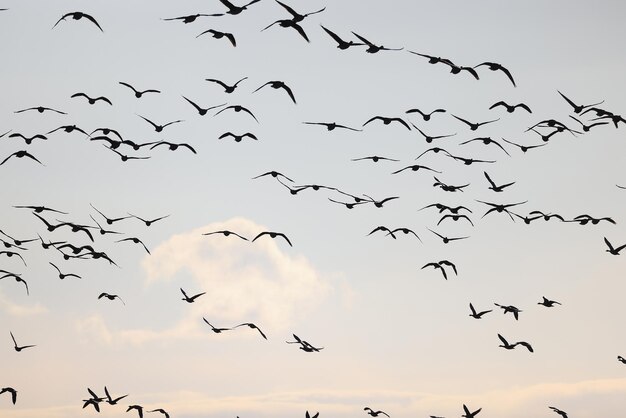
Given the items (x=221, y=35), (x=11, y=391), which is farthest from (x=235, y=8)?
(x=11, y=391)

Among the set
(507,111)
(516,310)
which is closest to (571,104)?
(507,111)

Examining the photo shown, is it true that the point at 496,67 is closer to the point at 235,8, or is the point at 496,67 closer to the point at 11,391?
the point at 235,8

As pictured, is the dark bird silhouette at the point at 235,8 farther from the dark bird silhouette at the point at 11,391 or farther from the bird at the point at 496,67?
the dark bird silhouette at the point at 11,391

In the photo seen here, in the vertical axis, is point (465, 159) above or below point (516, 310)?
above

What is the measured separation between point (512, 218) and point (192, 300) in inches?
851

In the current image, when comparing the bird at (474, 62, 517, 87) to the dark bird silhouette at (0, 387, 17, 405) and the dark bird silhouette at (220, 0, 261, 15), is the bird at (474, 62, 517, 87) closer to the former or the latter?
the dark bird silhouette at (220, 0, 261, 15)

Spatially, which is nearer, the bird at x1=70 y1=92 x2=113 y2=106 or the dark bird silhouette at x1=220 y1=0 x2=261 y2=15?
the dark bird silhouette at x1=220 y1=0 x2=261 y2=15

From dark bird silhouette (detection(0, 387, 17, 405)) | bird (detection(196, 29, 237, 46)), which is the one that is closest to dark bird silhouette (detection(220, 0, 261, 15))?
bird (detection(196, 29, 237, 46))

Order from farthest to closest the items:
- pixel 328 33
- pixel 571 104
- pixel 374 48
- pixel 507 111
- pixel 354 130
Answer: pixel 507 111, pixel 571 104, pixel 354 130, pixel 374 48, pixel 328 33

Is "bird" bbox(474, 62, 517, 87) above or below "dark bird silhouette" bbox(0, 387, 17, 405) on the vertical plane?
above

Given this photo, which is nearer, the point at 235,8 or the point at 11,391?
the point at 235,8

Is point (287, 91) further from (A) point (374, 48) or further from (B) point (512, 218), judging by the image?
(B) point (512, 218)

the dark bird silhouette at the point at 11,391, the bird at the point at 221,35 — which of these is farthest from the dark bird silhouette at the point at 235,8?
the dark bird silhouette at the point at 11,391

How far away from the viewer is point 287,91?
58219 millimetres
